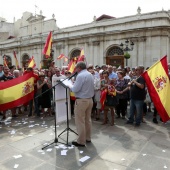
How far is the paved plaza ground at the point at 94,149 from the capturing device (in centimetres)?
360

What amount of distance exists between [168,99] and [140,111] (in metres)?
0.95

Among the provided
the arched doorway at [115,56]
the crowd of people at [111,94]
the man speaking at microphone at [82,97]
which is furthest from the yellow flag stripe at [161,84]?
the arched doorway at [115,56]

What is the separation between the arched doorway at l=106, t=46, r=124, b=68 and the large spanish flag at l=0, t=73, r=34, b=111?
51.5ft

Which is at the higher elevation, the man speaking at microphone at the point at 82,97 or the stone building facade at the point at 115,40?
the stone building facade at the point at 115,40

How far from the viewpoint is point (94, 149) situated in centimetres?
430

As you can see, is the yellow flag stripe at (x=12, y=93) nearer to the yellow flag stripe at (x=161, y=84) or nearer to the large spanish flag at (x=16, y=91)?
the large spanish flag at (x=16, y=91)

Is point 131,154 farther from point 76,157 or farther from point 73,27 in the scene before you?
point 73,27

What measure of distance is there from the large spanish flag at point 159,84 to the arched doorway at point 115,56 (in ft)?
52.5

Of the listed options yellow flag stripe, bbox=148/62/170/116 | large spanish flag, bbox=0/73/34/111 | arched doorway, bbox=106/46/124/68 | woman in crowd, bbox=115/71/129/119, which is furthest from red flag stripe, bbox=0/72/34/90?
arched doorway, bbox=106/46/124/68

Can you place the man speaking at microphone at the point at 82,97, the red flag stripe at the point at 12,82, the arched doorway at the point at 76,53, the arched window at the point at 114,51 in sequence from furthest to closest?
the arched doorway at the point at 76,53 < the arched window at the point at 114,51 < the red flag stripe at the point at 12,82 < the man speaking at microphone at the point at 82,97

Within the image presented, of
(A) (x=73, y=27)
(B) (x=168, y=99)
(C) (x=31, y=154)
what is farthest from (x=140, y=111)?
(A) (x=73, y=27)

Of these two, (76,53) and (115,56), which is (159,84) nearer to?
(115,56)

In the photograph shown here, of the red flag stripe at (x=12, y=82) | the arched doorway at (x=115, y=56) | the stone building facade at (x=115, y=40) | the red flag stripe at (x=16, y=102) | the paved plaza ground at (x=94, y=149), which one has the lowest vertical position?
the paved plaza ground at (x=94, y=149)

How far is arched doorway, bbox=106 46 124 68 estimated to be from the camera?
2156cm
